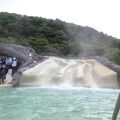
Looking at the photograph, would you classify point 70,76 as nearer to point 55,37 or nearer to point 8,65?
point 8,65

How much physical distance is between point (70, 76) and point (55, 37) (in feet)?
81.4

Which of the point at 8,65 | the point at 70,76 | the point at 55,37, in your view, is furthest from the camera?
the point at 55,37

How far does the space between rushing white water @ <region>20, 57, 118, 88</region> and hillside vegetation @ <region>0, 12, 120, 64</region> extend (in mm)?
13653

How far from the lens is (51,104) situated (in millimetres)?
8789

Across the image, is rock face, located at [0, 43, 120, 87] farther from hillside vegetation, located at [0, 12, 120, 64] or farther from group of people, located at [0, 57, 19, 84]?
hillside vegetation, located at [0, 12, 120, 64]

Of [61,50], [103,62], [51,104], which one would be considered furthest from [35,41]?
[51,104]

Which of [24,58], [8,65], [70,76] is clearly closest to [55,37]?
[24,58]

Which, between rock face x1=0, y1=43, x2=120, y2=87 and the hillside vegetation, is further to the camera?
the hillside vegetation

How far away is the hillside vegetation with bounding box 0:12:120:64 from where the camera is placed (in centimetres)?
3666

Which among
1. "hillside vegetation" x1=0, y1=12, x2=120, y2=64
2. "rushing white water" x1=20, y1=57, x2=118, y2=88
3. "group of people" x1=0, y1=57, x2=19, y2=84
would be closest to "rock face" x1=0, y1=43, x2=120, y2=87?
"rushing white water" x1=20, y1=57, x2=118, y2=88

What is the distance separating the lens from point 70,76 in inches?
667

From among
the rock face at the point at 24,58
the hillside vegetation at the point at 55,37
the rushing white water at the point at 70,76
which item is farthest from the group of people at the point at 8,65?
the hillside vegetation at the point at 55,37

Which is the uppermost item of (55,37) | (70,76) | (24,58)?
(55,37)

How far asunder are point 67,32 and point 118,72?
30339 millimetres
